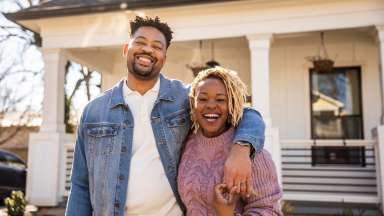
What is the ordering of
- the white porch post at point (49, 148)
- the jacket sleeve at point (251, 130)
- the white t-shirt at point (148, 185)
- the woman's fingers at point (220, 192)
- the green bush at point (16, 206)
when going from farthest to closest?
the white porch post at point (49, 148), the green bush at point (16, 206), the white t-shirt at point (148, 185), the jacket sleeve at point (251, 130), the woman's fingers at point (220, 192)

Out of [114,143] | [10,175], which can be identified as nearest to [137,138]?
[114,143]

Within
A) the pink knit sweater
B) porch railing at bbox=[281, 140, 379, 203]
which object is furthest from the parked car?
the pink knit sweater

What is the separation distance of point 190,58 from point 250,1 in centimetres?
311

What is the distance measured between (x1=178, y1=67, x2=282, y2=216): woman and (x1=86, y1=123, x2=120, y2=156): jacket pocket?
0.38m

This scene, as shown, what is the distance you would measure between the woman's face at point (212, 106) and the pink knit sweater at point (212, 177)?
0.06 meters

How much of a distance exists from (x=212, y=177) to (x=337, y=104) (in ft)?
26.8

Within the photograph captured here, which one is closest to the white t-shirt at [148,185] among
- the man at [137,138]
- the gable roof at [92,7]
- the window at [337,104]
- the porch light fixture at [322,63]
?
the man at [137,138]

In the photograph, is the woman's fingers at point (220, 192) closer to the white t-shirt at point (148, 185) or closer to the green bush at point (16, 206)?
the white t-shirt at point (148, 185)

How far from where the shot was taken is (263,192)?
1815mm

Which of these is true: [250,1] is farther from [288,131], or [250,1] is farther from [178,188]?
[178,188]

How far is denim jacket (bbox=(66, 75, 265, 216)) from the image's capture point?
207 centimetres

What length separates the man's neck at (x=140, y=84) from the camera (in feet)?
7.39

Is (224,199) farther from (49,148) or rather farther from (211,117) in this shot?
(49,148)

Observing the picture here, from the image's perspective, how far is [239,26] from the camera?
7871 mm
